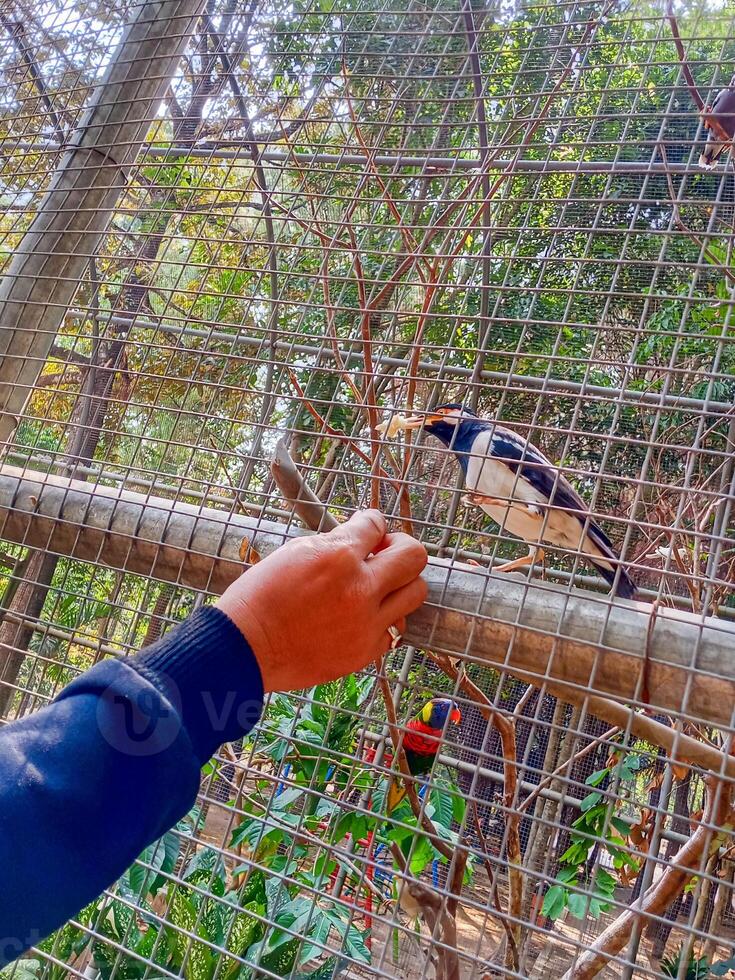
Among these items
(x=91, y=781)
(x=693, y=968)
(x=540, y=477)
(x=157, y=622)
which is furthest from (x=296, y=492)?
(x=693, y=968)

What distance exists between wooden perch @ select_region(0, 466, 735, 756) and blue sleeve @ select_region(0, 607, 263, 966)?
1.17 ft

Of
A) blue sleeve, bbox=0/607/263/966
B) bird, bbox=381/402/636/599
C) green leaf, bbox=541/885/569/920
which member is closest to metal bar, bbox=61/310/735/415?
bird, bbox=381/402/636/599

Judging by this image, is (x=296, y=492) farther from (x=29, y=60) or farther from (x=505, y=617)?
(x=29, y=60)

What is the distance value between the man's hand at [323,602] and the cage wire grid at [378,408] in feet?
0.29

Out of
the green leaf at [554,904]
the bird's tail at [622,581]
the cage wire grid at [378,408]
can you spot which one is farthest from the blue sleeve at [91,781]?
the green leaf at [554,904]

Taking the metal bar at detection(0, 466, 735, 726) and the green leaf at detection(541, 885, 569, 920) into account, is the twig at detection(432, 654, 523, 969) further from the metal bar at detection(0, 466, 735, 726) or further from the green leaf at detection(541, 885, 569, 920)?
the metal bar at detection(0, 466, 735, 726)

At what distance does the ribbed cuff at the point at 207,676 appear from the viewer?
0.63 meters

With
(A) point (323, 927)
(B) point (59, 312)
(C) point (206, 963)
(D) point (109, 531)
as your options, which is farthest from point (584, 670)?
(C) point (206, 963)

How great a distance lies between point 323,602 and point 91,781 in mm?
272


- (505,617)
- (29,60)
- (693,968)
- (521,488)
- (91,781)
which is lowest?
(693,968)

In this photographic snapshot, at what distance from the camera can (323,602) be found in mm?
A: 755

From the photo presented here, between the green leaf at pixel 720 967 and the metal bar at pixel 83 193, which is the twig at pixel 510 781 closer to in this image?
the green leaf at pixel 720 967

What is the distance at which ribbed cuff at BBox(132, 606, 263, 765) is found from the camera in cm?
63

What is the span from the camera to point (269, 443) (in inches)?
116
